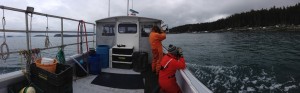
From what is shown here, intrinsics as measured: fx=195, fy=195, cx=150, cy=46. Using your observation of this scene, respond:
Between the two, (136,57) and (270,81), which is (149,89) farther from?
(270,81)

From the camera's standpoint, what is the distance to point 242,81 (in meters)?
7.89

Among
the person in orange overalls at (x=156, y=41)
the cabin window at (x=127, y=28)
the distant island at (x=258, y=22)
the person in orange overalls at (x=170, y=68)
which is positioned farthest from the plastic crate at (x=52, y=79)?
the distant island at (x=258, y=22)

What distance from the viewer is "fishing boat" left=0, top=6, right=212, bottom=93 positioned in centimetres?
328

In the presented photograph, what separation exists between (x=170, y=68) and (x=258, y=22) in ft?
466

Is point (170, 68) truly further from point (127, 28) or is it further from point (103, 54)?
point (127, 28)

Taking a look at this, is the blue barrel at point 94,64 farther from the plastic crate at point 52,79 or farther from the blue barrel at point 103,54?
the plastic crate at point 52,79

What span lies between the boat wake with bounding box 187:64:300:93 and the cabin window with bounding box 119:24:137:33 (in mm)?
3587

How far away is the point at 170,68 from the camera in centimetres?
360

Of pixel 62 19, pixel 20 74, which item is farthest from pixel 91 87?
pixel 62 19

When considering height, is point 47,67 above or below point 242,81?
above

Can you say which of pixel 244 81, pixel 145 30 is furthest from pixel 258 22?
pixel 145 30

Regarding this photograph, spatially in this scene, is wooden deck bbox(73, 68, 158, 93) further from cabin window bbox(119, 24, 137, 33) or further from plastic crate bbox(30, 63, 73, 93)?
cabin window bbox(119, 24, 137, 33)

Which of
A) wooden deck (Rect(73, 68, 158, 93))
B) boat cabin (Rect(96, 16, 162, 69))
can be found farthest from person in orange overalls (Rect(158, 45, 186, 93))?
boat cabin (Rect(96, 16, 162, 69))

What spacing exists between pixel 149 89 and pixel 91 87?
1288mm
